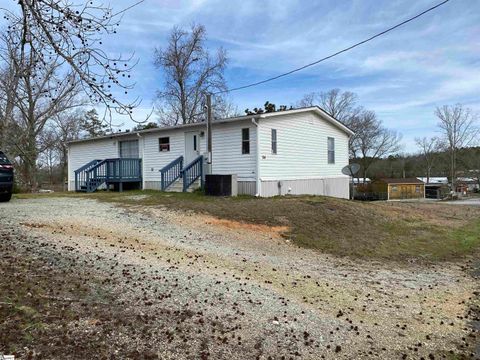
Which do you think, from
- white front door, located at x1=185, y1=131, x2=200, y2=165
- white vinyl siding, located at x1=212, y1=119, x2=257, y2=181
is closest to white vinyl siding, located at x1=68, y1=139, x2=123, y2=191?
white front door, located at x1=185, y1=131, x2=200, y2=165

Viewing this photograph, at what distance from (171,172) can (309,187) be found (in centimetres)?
649

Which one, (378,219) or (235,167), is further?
(235,167)

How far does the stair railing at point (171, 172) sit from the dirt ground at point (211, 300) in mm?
9157

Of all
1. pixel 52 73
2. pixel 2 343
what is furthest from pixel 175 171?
pixel 2 343

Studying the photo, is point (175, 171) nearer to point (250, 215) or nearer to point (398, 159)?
point (250, 215)

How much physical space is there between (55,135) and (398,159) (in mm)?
55619

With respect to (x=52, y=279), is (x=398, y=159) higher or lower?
higher

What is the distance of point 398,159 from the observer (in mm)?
68312

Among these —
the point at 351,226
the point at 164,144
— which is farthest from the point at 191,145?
the point at 351,226

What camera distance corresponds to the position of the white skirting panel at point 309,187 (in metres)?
15.7

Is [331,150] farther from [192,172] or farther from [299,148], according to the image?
[192,172]

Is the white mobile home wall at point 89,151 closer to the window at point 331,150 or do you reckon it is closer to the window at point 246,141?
the window at point 246,141

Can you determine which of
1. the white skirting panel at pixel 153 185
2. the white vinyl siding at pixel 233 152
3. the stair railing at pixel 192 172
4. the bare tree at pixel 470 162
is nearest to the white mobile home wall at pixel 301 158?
the white vinyl siding at pixel 233 152

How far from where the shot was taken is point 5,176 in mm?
11766
